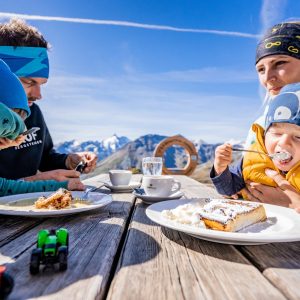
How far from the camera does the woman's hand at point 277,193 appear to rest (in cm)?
141

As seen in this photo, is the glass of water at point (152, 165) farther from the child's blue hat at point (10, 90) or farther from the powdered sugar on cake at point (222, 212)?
the powdered sugar on cake at point (222, 212)

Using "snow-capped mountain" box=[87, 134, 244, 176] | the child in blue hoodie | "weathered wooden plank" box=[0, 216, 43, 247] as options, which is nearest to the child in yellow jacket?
the child in blue hoodie

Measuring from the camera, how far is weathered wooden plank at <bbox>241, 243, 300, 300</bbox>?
1.76 feet

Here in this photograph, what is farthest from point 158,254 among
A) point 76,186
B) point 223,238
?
point 76,186

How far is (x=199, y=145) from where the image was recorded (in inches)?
7790

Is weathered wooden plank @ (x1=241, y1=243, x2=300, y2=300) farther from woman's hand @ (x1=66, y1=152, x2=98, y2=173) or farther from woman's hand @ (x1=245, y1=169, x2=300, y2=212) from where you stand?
woman's hand @ (x1=66, y1=152, x2=98, y2=173)

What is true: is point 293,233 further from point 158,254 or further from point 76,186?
point 76,186

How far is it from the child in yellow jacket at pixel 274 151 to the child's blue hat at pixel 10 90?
3.30ft

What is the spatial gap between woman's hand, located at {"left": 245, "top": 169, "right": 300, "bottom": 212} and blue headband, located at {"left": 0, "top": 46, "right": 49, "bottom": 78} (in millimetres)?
1766

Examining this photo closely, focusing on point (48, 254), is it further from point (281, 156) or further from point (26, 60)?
point (26, 60)

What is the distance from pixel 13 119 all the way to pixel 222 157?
1049mm

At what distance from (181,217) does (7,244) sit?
51cm

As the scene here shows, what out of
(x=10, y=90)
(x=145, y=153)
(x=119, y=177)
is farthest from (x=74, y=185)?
(x=145, y=153)

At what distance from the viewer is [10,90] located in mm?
1205
